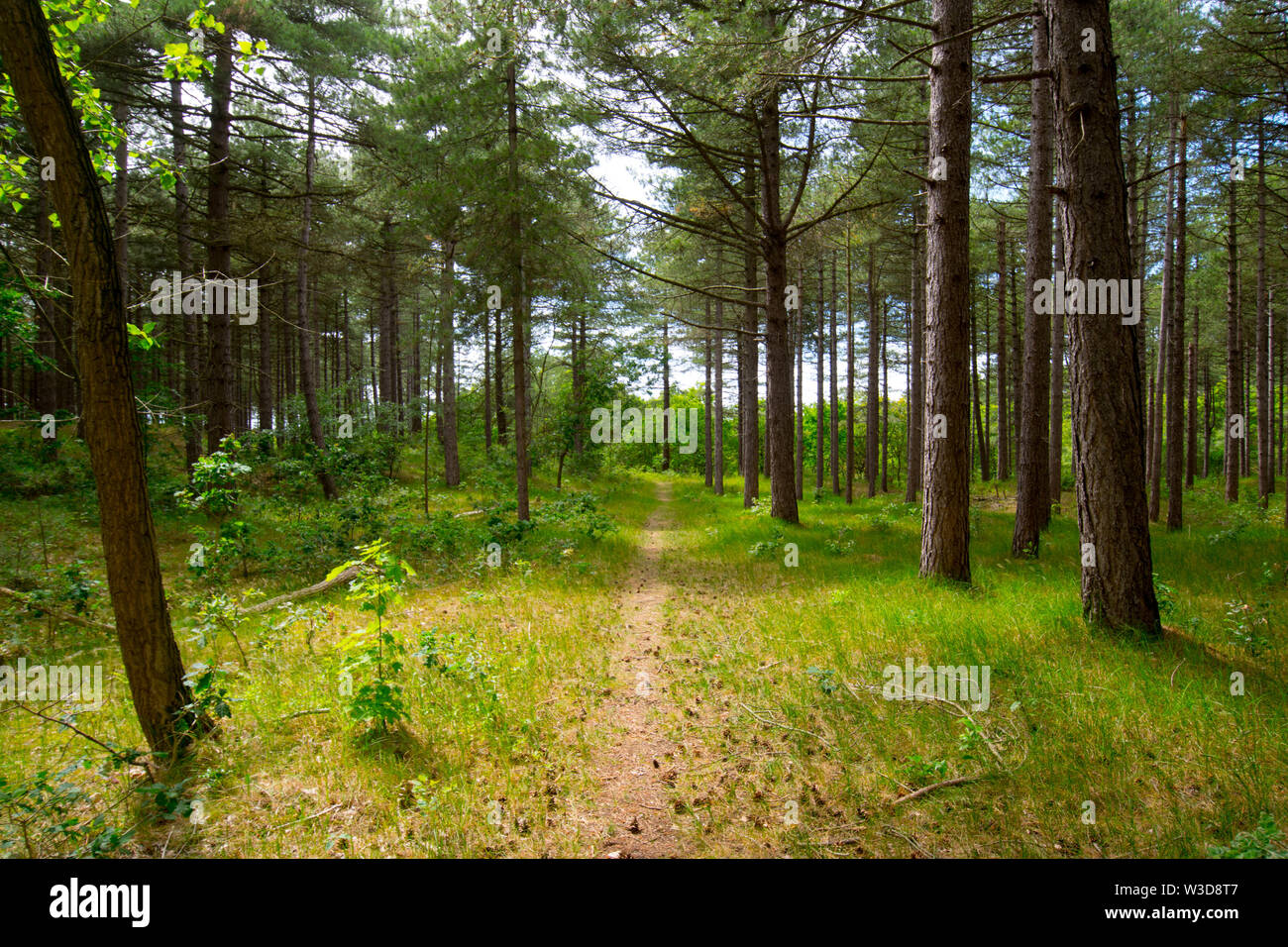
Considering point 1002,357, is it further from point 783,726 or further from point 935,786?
point 935,786

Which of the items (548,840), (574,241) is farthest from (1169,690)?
(574,241)

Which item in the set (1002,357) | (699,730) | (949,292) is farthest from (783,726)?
(1002,357)

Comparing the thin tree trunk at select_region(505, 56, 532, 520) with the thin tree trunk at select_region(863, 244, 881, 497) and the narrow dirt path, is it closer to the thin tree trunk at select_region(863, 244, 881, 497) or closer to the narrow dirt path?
the narrow dirt path

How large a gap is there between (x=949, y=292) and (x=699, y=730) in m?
5.90

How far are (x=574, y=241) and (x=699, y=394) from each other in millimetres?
45921

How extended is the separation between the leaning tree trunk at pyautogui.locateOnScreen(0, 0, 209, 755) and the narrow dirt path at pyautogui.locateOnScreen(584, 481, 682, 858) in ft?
8.98

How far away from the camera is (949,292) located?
6.84m

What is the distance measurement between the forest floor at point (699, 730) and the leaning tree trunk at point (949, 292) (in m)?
0.86

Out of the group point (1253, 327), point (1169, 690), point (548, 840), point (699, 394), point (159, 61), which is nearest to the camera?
point (548, 840)

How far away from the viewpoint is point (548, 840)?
306 centimetres

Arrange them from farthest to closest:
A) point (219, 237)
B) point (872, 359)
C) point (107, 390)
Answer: point (872, 359) < point (219, 237) < point (107, 390)

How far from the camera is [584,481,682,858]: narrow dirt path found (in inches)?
121

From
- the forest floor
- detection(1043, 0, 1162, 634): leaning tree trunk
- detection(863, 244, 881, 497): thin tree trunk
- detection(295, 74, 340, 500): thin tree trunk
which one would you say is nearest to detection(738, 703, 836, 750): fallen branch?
the forest floor
